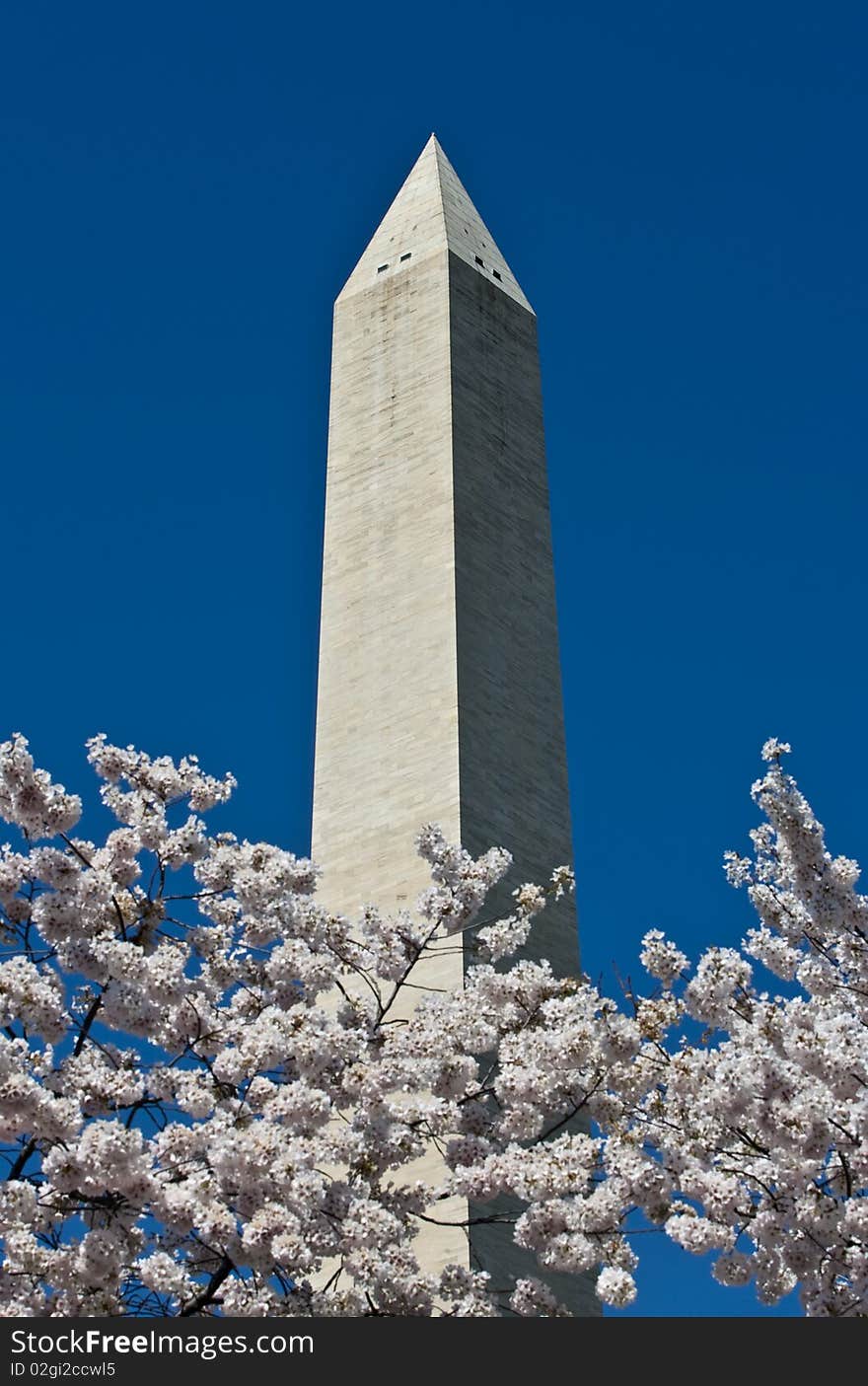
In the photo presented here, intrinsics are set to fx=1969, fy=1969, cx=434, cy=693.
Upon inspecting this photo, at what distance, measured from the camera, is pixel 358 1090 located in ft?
43.9

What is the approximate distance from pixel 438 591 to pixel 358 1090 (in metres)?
14.7

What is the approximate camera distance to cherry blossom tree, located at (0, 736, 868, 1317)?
39.9 ft

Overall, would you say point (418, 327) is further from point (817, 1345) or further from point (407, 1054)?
point (817, 1345)

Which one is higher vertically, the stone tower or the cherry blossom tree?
the stone tower

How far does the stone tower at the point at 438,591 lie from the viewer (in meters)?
25.8

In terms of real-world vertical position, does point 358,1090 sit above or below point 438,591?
below

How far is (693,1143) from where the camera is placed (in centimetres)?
1313

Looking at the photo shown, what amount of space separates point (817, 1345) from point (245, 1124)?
3846 mm

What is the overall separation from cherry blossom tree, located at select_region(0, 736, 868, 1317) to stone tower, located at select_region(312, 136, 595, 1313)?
28.0 ft

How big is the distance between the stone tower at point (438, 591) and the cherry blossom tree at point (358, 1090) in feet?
28.0

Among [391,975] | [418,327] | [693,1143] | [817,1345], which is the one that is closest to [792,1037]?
[693,1143]

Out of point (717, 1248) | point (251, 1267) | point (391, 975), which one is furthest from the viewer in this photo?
point (391, 975)

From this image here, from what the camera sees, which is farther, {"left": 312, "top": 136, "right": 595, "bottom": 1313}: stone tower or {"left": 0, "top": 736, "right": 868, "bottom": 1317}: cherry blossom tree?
{"left": 312, "top": 136, "right": 595, "bottom": 1313}: stone tower

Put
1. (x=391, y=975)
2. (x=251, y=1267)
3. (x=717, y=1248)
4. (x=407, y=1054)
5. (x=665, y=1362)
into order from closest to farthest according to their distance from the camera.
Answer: (x=665, y=1362)
(x=251, y=1267)
(x=717, y=1248)
(x=407, y=1054)
(x=391, y=975)
